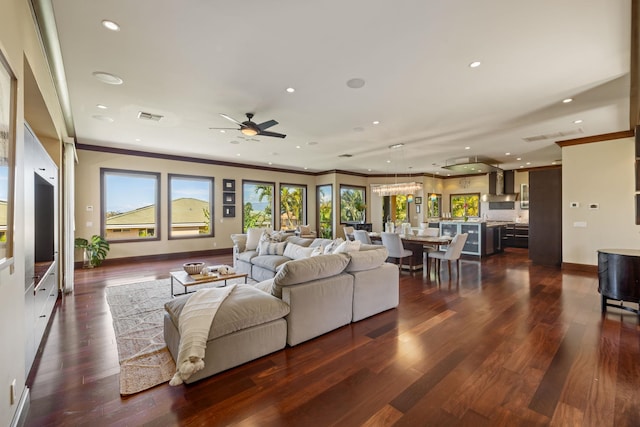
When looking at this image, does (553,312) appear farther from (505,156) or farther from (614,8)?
(505,156)

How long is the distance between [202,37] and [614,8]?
11.6 feet

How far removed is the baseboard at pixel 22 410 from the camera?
176 cm

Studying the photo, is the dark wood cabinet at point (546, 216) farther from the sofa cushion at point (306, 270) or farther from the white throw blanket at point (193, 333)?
the white throw blanket at point (193, 333)

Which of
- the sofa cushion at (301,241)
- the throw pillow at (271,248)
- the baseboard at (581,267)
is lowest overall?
the baseboard at (581,267)

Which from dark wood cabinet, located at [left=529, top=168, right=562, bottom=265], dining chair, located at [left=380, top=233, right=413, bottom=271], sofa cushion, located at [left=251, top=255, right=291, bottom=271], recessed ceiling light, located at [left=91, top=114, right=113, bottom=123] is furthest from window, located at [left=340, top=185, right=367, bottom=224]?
recessed ceiling light, located at [left=91, top=114, right=113, bottom=123]

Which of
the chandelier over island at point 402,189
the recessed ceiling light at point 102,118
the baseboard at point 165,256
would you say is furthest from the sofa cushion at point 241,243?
the chandelier over island at point 402,189

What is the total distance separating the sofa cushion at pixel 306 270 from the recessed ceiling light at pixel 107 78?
3150 millimetres

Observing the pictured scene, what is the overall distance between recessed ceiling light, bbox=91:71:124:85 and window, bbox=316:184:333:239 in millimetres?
8533

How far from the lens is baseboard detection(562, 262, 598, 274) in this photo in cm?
623

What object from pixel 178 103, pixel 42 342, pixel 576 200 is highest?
pixel 178 103

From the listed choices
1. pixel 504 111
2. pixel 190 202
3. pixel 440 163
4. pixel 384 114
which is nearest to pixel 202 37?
pixel 384 114

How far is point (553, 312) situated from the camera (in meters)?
3.81

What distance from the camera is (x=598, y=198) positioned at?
20.3 feet

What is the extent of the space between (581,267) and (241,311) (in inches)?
298
